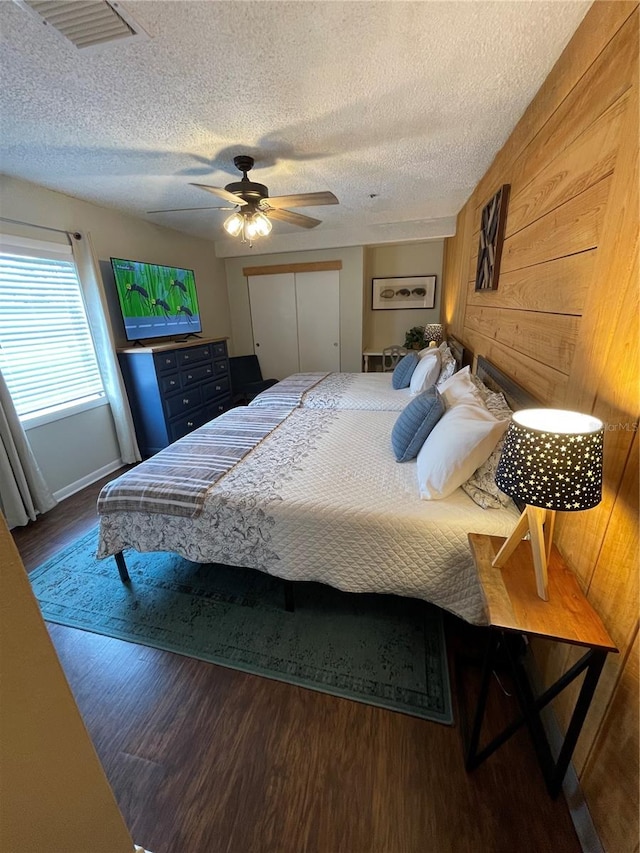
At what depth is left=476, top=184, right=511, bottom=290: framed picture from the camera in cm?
198

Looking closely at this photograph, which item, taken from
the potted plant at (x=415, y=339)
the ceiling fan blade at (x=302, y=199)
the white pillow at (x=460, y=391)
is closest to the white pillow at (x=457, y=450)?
the white pillow at (x=460, y=391)

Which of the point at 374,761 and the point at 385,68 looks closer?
the point at 374,761

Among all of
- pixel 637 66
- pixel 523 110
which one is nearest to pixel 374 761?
pixel 637 66

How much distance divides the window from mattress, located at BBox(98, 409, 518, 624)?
1.64 m

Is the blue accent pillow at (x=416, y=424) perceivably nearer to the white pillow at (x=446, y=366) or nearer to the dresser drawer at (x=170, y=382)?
the white pillow at (x=446, y=366)

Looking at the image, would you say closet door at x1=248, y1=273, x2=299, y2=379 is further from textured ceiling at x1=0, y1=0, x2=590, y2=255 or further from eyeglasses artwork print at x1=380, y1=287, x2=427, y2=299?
textured ceiling at x1=0, y1=0, x2=590, y2=255

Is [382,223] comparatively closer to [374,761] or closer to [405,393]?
[405,393]

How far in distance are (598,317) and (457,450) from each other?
2.14 feet

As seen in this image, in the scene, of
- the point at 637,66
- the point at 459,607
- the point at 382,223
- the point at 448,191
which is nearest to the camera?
the point at 637,66

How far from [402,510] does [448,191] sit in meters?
3.10

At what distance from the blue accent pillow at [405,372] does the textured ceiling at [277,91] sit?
59.2 inches

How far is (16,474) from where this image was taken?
240 cm

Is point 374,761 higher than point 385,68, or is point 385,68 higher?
point 385,68

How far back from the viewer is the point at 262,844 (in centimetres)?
97
